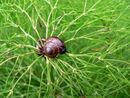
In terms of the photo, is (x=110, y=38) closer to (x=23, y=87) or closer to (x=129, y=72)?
(x=129, y=72)

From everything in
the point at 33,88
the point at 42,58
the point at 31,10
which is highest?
the point at 31,10

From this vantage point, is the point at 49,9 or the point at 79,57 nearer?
the point at 79,57

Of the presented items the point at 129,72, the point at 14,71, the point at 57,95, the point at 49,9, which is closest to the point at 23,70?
the point at 14,71

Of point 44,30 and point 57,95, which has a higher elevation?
point 44,30
